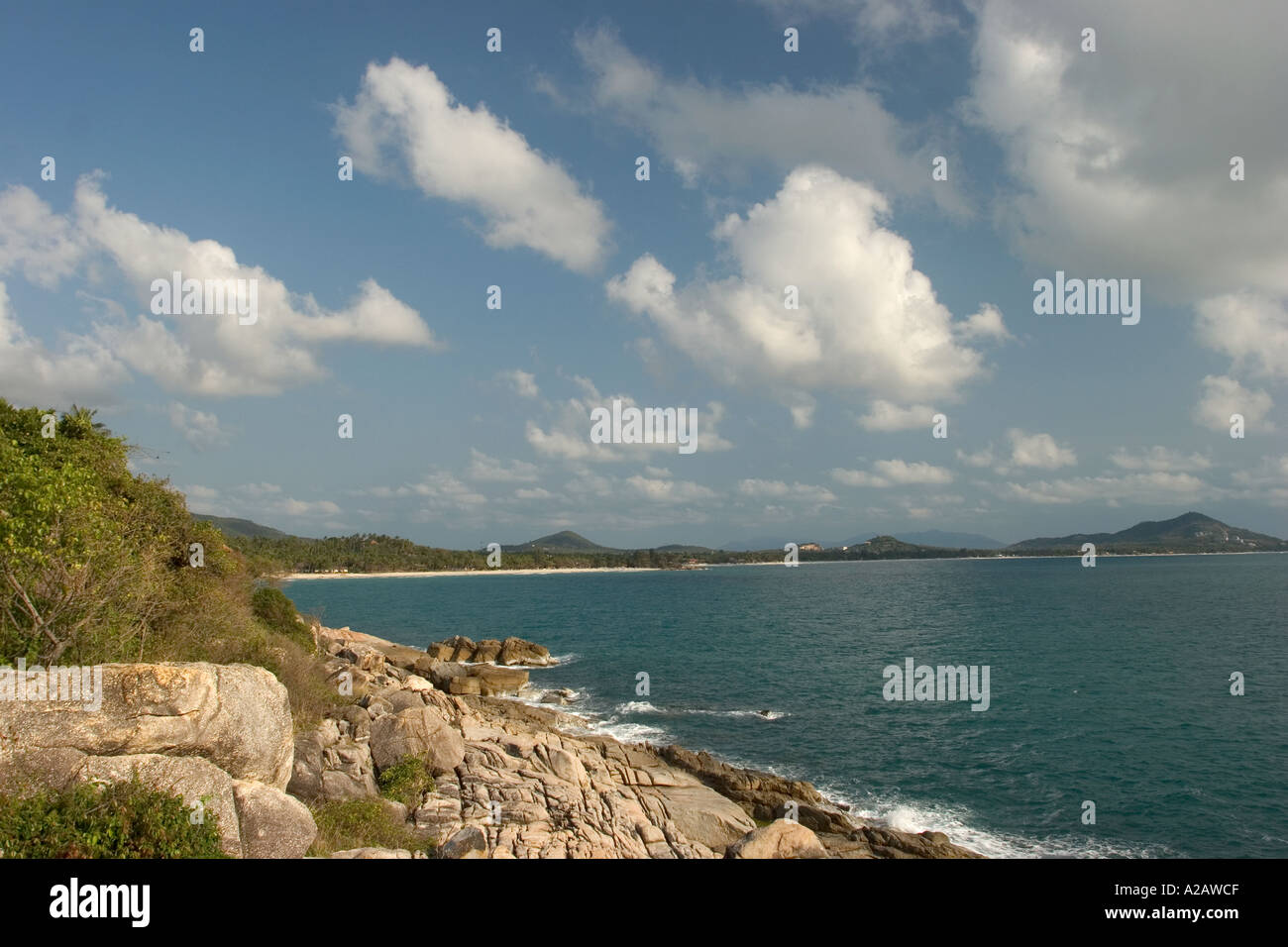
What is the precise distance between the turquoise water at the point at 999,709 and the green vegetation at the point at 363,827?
15.9 metres

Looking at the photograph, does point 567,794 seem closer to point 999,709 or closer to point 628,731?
point 628,731

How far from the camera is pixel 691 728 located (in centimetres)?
3391

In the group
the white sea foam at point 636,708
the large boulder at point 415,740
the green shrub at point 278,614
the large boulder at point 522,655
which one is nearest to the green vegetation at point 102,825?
the large boulder at point 415,740

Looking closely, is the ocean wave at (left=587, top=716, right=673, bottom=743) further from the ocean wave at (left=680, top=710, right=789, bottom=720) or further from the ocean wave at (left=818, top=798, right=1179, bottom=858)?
the ocean wave at (left=818, top=798, right=1179, bottom=858)

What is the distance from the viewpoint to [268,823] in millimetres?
11703

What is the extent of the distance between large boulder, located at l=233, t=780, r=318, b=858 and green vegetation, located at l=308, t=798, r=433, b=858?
1.02 metres

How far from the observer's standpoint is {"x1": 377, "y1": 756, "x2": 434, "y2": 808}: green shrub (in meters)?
18.5

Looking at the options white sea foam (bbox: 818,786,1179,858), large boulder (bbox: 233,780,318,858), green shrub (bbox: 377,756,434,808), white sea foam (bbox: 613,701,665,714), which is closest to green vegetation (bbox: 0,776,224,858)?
large boulder (bbox: 233,780,318,858)

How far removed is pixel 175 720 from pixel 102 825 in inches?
81.5

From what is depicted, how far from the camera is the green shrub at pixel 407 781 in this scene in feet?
60.5

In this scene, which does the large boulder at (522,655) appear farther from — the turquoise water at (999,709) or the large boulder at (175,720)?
the large boulder at (175,720)
